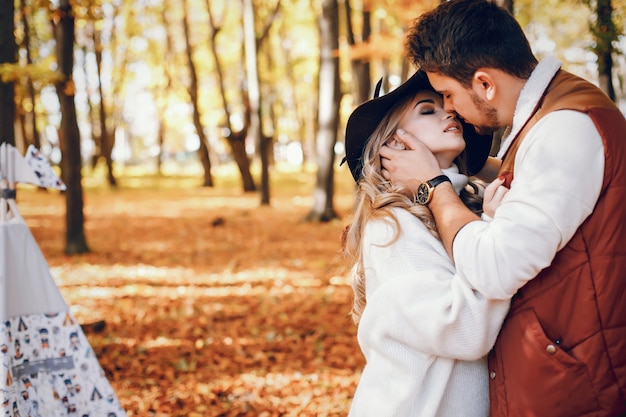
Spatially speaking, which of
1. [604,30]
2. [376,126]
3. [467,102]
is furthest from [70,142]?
[467,102]

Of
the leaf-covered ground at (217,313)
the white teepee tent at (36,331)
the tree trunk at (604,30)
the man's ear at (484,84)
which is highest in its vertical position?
the tree trunk at (604,30)

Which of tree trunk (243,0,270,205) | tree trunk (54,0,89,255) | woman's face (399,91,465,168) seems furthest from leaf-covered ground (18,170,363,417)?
tree trunk (243,0,270,205)

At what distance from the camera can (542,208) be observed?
1.58 meters

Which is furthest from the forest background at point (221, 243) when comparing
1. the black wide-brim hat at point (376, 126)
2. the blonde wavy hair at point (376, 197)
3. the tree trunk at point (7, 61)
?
the black wide-brim hat at point (376, 126)

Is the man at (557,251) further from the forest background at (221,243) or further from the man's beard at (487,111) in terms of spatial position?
the forest background at (221,243)

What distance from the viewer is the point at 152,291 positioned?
27.7ft

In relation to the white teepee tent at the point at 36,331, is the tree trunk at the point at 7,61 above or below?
above

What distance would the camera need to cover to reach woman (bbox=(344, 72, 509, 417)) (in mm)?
1808

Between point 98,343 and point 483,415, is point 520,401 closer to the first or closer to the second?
point 483,415

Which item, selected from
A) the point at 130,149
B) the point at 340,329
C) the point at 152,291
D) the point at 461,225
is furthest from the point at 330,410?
the point at 130,149

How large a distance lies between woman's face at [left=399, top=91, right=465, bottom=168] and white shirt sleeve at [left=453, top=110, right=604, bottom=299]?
50 centimetres

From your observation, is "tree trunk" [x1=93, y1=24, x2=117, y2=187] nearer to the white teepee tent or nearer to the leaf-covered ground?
the leaf-covered ground

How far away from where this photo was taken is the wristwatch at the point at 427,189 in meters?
1.98

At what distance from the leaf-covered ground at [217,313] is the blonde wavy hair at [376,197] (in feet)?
0.83
